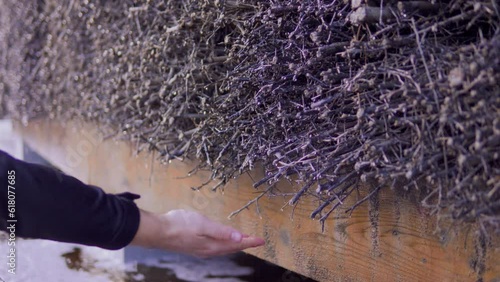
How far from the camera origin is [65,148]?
4.20 metres

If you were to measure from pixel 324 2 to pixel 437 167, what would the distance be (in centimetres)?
55

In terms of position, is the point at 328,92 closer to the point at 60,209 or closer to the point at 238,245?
the point at 238,245

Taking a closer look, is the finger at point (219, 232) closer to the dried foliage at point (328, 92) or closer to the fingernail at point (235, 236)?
the fingernail at point (235, 236)

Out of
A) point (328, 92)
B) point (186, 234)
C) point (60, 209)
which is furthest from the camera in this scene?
point (186, 234)

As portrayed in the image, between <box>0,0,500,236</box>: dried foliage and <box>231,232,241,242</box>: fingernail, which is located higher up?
<box>0,0,500,236</box>: dried foliage

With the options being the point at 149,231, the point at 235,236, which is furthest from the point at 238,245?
the point at 149,231

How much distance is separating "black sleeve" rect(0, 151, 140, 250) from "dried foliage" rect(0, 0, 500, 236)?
0.43 meters

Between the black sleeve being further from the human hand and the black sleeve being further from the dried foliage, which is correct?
the dried foliage

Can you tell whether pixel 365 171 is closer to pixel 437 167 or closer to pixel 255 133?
pixel 437 167

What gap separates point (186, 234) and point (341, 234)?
0.46 m

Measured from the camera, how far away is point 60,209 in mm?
1404

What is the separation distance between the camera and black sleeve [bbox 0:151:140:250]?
1372 mm

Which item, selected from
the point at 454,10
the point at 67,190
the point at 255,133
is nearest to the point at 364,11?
the point at 454,10

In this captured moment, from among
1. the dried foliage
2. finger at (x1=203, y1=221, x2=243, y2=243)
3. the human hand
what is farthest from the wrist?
the dried foliage
